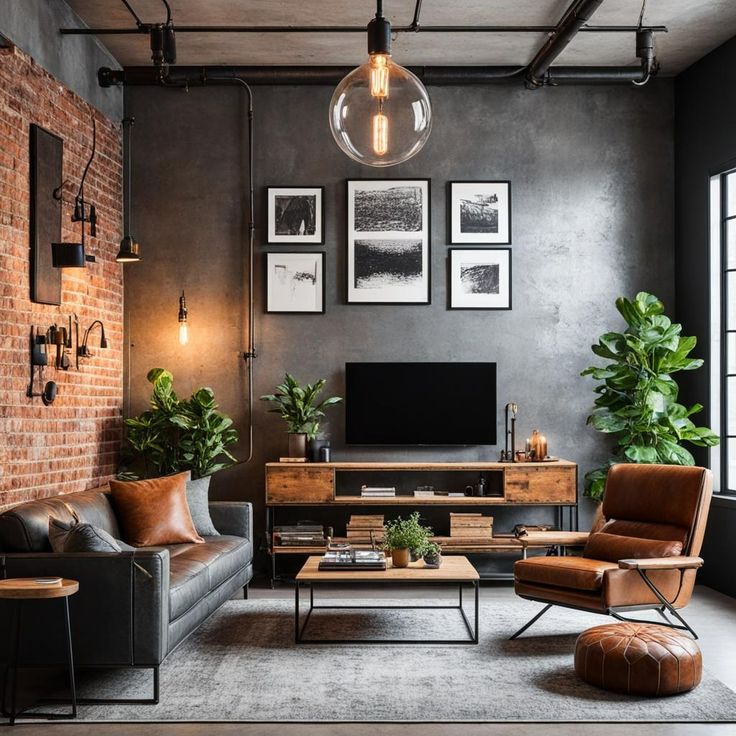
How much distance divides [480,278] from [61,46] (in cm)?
350

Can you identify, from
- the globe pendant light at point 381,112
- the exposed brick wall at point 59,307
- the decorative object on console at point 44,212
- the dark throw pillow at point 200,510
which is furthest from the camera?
the dark throw pillow at point 200,510

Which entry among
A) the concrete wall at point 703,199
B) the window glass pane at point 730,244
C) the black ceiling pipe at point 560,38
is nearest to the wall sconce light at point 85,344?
the black ceiling pipe at point 560,38

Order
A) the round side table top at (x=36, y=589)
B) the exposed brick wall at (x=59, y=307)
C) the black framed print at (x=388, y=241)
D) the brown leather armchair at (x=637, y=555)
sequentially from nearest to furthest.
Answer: the round side table top at (x=36, y=589) < the brown leather armchair at (x=637, y=555) < the exposed brick wall at (x=59, y=307) < the black framed print at (x=388, y=241)

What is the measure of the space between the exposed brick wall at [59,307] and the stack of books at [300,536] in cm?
136

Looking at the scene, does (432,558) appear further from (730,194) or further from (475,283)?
(730,194)

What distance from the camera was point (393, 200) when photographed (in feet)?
24.5

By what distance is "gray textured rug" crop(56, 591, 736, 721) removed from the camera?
4.00 meters

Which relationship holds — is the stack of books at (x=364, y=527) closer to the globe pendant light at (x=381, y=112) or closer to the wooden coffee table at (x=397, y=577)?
the wooden coffee table at (x=397, y=577)

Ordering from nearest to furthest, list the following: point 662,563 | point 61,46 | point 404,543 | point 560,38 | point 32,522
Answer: point 32,522 < point 662,563 < point 404,543 < point 61,46 < point 560,38

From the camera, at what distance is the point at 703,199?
7.04 m

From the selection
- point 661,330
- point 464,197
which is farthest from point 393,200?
point 661,330

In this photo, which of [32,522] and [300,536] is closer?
[32,522]

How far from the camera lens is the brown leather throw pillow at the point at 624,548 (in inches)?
200

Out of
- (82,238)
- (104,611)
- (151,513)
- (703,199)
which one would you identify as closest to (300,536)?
(151,513)
